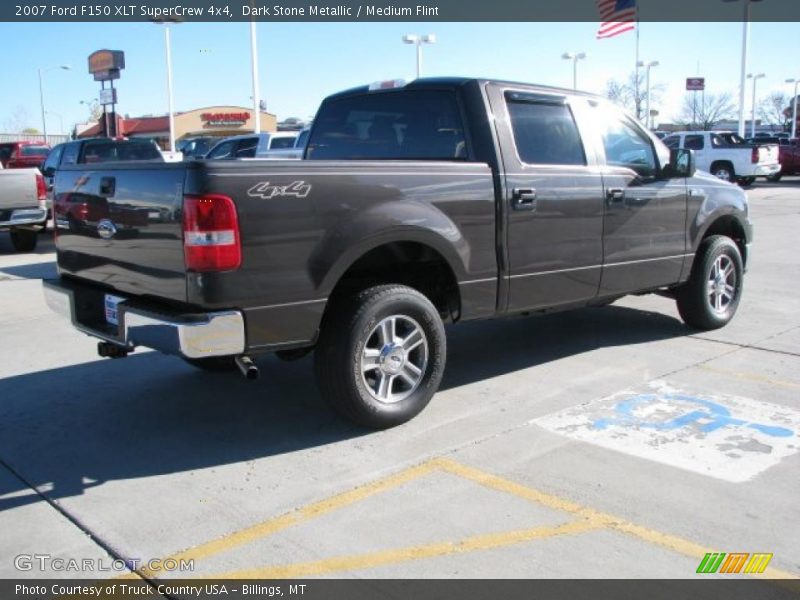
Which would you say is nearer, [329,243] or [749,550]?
[749,550]

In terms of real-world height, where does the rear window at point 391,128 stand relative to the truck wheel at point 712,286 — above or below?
above

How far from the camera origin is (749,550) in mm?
3215

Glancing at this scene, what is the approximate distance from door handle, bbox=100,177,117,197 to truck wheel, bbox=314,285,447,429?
4.47ft

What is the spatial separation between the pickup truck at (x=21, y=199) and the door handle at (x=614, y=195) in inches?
402

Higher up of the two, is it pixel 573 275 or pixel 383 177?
pixel 383 177

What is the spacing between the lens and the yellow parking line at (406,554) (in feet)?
10.1

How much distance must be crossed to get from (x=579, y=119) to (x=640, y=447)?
8.25 feet

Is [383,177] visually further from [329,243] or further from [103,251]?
[103,251]

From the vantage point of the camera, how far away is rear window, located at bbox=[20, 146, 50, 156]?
2724 centimetres

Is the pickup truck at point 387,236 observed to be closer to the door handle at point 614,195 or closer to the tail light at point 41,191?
the door handle at point 614,195

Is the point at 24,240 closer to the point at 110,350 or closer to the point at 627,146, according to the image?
the point at 110,350

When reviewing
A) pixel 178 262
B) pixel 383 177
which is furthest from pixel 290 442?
pixel 383 177
